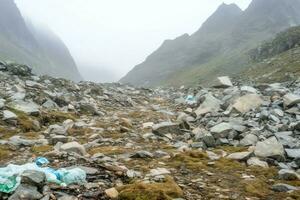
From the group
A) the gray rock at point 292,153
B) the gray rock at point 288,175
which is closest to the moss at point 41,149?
the gray rock at point 288,175

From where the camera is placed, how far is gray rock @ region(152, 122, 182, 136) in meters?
17.2

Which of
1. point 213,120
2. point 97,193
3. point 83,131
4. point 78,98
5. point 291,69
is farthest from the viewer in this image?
point 291,69

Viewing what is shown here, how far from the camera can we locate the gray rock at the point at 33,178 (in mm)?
8320

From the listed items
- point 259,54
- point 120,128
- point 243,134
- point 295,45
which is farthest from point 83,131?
point 259,54

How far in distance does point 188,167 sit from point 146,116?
12.7 m

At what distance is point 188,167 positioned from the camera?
37.7 feet

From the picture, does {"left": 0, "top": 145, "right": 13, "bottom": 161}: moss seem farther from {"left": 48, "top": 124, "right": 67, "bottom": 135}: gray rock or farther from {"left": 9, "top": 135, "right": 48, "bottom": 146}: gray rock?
{"left": 48, "top": 124, "right": 67, "bottom": 135}: gray rock

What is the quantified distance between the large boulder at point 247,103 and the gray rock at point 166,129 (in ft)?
16.2

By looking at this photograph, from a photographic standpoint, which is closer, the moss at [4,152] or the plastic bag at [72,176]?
the plastic bag at [72,176]

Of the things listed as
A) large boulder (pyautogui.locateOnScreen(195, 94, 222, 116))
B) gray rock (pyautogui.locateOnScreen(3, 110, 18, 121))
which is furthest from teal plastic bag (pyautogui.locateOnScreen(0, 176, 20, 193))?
large boulder (pyautogui.locateOnScreen(195, 94, 222, 116))

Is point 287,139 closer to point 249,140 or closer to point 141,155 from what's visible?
point 249,140

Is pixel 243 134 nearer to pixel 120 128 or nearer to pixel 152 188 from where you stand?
pixel 120 128

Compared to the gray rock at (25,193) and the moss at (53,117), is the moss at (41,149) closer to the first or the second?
the gray rock at (25,193)

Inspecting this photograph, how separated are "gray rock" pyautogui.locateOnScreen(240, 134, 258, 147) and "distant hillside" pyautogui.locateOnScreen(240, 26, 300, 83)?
5657 centimetres
